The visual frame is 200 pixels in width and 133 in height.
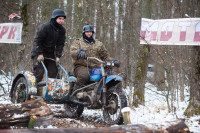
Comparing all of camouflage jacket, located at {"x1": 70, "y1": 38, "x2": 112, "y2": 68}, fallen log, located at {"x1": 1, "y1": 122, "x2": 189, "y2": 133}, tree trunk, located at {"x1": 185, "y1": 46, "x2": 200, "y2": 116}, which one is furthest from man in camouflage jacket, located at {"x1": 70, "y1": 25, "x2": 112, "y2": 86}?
fallen log, located at {"x1": 1, "y1": 122, "x2": 189, "y2": 133}

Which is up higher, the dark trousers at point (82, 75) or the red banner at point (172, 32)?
the red banner at point (172, 32)

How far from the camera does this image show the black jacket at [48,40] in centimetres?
662

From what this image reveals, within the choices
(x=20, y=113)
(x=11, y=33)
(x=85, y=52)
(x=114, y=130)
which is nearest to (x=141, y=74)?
(x=85, y=52)

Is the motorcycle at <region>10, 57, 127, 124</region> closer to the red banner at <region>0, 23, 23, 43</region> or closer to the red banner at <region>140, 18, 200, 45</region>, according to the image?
the red banner at <region>140, 18, 200, 45</region>

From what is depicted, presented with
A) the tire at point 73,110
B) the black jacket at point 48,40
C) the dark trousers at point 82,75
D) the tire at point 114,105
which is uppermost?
the black jacket at point 48,40

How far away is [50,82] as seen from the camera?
6234mm

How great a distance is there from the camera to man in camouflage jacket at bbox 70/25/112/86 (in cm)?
634

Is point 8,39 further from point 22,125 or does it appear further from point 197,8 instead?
point 197,8

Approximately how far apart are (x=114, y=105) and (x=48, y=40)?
2.42 meters

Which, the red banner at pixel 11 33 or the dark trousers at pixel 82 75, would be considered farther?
the red banner at pixel 11 33

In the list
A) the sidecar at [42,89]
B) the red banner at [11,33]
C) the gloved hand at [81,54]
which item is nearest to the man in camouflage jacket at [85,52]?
the gloved hand at [81,54]

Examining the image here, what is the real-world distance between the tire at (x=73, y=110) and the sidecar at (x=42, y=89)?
0.64 m

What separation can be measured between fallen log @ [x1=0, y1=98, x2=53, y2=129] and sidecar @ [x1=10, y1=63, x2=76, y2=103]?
1.64 m

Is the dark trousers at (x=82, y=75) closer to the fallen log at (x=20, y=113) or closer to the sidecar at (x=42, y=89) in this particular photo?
the sidecar at (x=42, y=89)
